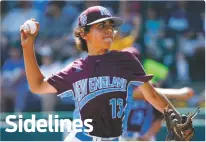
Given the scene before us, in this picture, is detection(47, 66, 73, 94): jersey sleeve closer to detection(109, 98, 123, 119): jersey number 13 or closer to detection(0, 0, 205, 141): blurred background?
detection(109, 98, 123, 119): jersey number 13

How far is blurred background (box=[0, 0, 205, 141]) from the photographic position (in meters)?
11.4

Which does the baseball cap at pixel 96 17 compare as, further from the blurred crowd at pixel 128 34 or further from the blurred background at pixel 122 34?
the blurred crowd at pixel 128 34

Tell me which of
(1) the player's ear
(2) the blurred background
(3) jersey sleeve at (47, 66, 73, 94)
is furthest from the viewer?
(2) the blurred background

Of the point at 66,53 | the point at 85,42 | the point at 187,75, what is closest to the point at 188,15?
the point at 187,75

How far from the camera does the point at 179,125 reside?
5.02 meters

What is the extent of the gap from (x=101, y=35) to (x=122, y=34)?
6321mm

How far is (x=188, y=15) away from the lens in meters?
12.6

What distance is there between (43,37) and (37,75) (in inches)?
299

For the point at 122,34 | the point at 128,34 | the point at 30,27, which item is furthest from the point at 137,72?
the point at 128,34

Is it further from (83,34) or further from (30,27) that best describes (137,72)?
(30,27)

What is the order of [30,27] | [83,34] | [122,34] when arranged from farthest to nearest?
[122,34] < [83,34] < [30,27]

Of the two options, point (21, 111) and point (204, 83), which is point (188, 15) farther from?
point (21, 111)

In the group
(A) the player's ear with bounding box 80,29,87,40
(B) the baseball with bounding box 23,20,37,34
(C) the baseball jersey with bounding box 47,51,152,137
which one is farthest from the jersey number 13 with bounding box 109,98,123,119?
(B) the baseball with bounding box 23,20,37,34

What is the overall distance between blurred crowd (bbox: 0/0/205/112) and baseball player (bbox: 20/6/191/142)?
6567 millimetres
